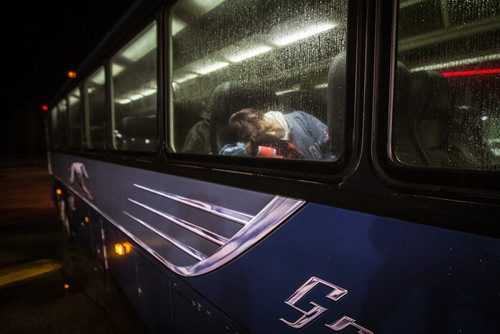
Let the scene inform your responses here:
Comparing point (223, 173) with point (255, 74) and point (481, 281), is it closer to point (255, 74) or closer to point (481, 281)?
point (255, 74)

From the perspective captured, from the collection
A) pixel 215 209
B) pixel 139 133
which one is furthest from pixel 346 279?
pixel 139 133

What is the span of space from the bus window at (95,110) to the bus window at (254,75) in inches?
73.8

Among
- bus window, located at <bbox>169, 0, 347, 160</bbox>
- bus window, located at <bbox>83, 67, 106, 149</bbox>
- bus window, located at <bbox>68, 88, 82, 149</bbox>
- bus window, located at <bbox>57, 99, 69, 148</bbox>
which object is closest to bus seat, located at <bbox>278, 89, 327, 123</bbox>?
bus window, located at <bbox>169, 0, 347, 160</bbox>

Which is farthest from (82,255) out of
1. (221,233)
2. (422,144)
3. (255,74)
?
(422,144)

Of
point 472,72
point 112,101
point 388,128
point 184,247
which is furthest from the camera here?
point 112,101

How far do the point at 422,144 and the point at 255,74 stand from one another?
77 cm

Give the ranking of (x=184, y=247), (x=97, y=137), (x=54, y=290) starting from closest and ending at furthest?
A: (x=184, y=247) → (x=97, y=137) → (x=54, y=290)

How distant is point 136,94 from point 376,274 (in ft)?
8.01

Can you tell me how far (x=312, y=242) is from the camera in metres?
1.15

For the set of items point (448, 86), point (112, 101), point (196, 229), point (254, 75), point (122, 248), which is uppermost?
point (112, 101)

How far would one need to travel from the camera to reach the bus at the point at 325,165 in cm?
83

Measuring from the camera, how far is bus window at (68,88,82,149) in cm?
466

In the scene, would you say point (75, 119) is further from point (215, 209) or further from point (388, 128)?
point (388, 128)

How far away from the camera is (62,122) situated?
20.5ft
